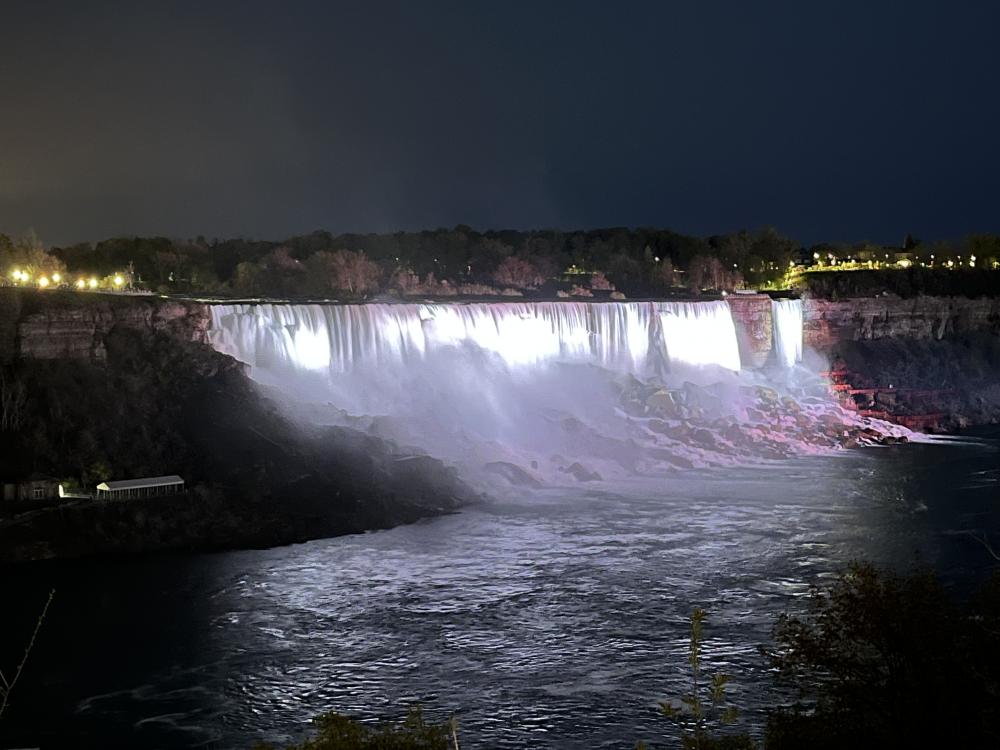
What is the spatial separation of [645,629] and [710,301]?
35.5 meters

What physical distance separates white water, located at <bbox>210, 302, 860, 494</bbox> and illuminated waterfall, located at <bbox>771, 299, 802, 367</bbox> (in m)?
6.20

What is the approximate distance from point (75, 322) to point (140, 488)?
237 inches

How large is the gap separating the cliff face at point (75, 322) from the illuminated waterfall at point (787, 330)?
1296 inches

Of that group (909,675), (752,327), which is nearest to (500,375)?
(752,327)

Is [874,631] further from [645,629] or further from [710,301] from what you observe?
[710,301]

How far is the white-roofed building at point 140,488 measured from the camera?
25891mm

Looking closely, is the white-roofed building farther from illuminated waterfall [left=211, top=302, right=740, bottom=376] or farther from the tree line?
the tree line

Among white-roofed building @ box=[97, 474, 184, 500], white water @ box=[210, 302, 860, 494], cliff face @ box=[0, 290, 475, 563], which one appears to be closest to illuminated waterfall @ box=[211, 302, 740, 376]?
white water @ box=[210, 302, 860, 494]

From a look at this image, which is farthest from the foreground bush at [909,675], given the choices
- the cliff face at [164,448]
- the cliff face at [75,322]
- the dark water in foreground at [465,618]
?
the cliff face at [75,322]

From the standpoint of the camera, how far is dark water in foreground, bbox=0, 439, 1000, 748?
52.5 ft

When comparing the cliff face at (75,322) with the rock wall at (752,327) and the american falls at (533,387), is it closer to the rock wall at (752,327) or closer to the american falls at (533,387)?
the american falls at (533,387)

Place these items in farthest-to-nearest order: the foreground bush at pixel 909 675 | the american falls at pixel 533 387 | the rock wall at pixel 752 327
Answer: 1. the rock wall at pixel 752 327
2. the american falls at pixel 533 387
3. the foreground bush at pixel 909 675

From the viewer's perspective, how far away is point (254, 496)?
27.1m

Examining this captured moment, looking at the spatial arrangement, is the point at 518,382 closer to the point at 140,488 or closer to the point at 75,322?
the point at 75,322
